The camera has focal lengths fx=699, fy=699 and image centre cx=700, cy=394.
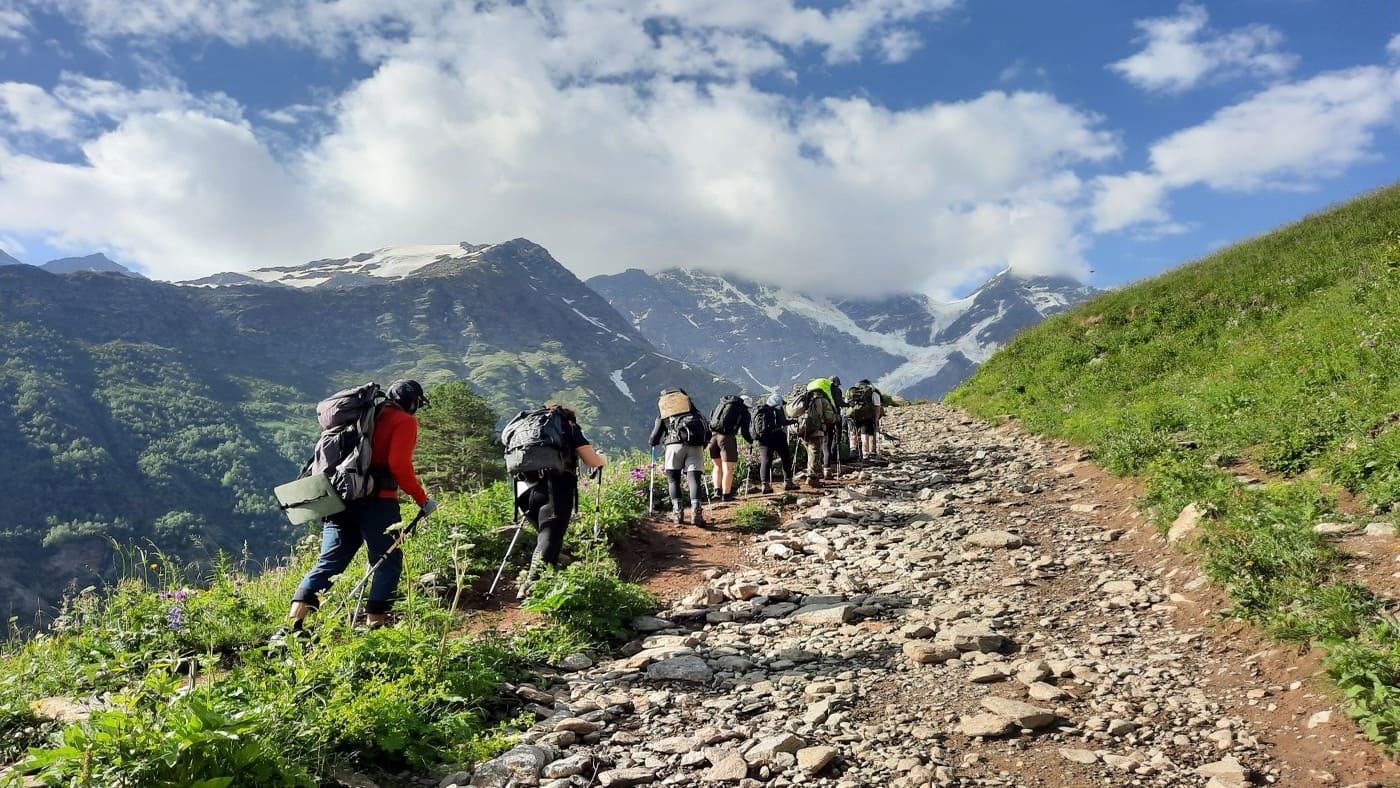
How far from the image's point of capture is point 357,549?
264 inches

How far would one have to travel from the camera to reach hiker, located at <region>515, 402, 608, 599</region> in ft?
27.3

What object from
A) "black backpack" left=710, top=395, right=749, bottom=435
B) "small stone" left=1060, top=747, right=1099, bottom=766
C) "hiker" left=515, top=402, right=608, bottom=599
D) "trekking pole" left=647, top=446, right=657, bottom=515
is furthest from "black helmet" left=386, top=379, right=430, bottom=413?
"black backpack" left=710, top=395, right=749, bottom=435

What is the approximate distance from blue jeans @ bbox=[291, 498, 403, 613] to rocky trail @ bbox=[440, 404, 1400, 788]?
6.11ft

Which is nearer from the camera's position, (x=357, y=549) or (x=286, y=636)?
→ (x=286, y=636)

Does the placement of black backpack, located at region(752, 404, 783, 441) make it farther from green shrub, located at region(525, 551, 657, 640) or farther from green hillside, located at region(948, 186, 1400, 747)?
green shrub, located at region(525, 551, 657, 640)

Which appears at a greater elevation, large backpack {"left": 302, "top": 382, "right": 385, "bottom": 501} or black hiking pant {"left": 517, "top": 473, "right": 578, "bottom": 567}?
large backpack {"left": 302, "top": 382, "right": 385, "bottom": 501}

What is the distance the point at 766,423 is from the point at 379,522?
353 inches

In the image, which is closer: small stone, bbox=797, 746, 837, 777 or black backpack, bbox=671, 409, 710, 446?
small stone, bbox=797, 746, 837, 777

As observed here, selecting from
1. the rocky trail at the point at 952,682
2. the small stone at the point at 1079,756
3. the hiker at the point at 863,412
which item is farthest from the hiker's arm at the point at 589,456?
the hiker at the point at 863,412

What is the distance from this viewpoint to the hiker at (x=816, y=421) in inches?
595

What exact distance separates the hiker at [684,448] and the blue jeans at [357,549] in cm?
573

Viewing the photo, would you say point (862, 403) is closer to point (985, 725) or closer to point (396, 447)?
point (396, 447)

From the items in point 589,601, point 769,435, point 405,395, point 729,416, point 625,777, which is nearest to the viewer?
point 625,777

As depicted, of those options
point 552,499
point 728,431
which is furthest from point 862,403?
point 552,499
